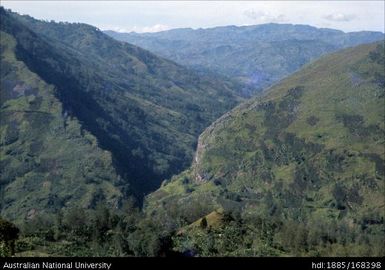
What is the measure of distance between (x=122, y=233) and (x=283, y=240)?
4508 centimetres

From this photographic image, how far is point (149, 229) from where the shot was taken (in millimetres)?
127812

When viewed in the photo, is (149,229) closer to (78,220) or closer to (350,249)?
(78,220)

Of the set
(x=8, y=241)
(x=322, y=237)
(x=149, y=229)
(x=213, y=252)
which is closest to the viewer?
(x=8, y=241)

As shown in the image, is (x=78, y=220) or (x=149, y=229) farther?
(x=78, y=220)

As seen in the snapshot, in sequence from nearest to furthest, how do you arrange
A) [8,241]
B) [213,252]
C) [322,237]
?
[8,241], [213,252], [322,237]
